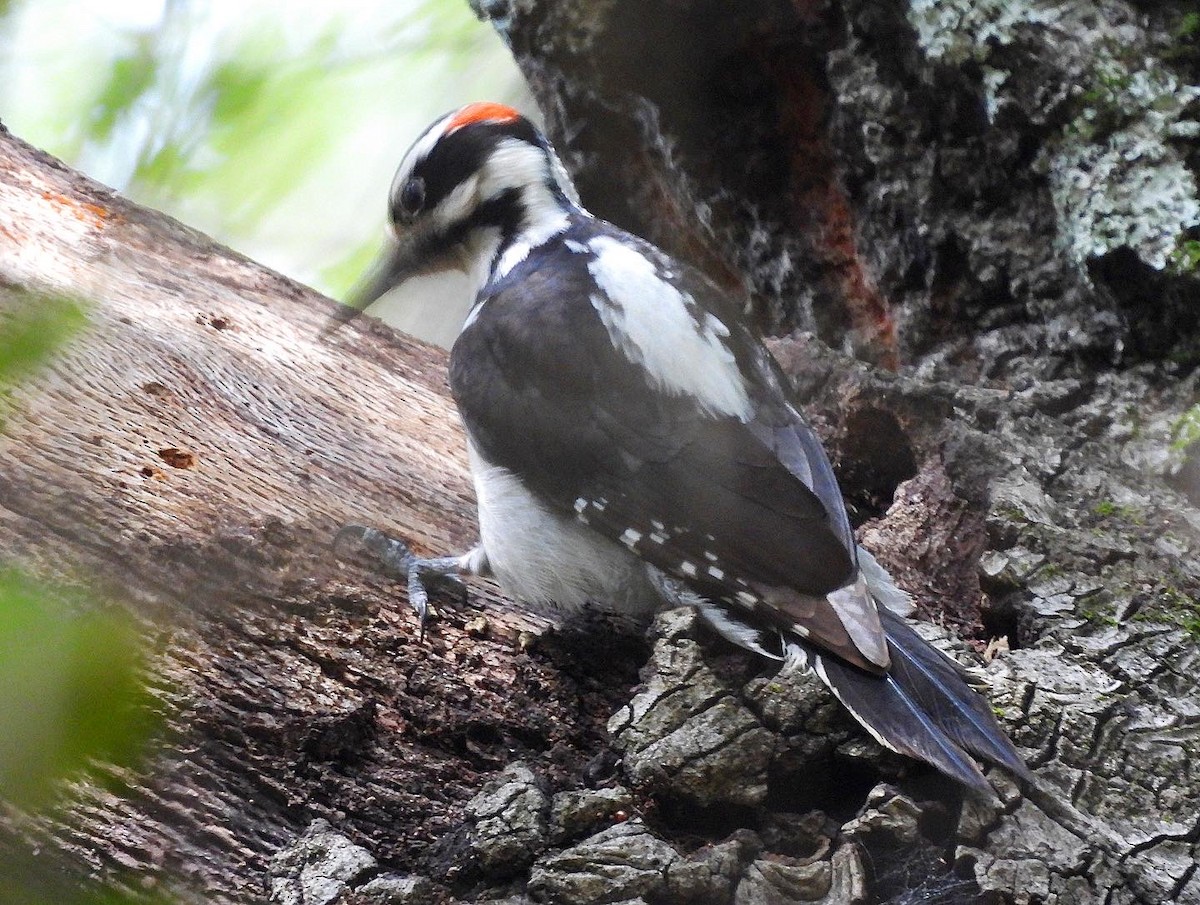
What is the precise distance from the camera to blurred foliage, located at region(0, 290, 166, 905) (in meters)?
0.55

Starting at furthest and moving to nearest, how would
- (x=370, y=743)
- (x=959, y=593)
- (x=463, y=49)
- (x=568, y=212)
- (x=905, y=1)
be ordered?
(x=463, y=49) < (x=568, y=212) < (x=905, y=1) < (x=959, y=593) < (x=370, y=743)

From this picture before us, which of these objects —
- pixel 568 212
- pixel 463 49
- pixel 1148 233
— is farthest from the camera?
pixel 463 49

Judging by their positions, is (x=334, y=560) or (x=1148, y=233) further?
(x=1148, y=233)

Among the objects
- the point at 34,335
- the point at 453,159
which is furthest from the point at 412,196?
the point at 34,335

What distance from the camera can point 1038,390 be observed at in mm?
2049

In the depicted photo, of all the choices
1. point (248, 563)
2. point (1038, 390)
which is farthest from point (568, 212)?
point (248, 563)

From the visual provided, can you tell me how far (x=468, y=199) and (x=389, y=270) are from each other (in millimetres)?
226

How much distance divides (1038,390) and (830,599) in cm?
74

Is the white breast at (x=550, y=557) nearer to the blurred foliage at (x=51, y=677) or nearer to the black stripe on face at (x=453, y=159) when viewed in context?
the black stripe on face at (x=453, y=159)

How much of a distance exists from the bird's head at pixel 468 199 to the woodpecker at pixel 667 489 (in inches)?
5.7

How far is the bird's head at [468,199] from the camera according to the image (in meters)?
2.41

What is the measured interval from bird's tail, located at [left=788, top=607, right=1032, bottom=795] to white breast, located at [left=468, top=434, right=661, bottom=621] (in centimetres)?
38

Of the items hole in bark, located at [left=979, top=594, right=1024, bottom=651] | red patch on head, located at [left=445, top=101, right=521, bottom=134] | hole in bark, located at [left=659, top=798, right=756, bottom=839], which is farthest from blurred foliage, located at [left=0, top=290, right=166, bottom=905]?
red patch on head, located at [left=445, top=101, right=521, bottom=134]

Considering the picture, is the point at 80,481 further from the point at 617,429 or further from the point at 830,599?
the point at 830,599
